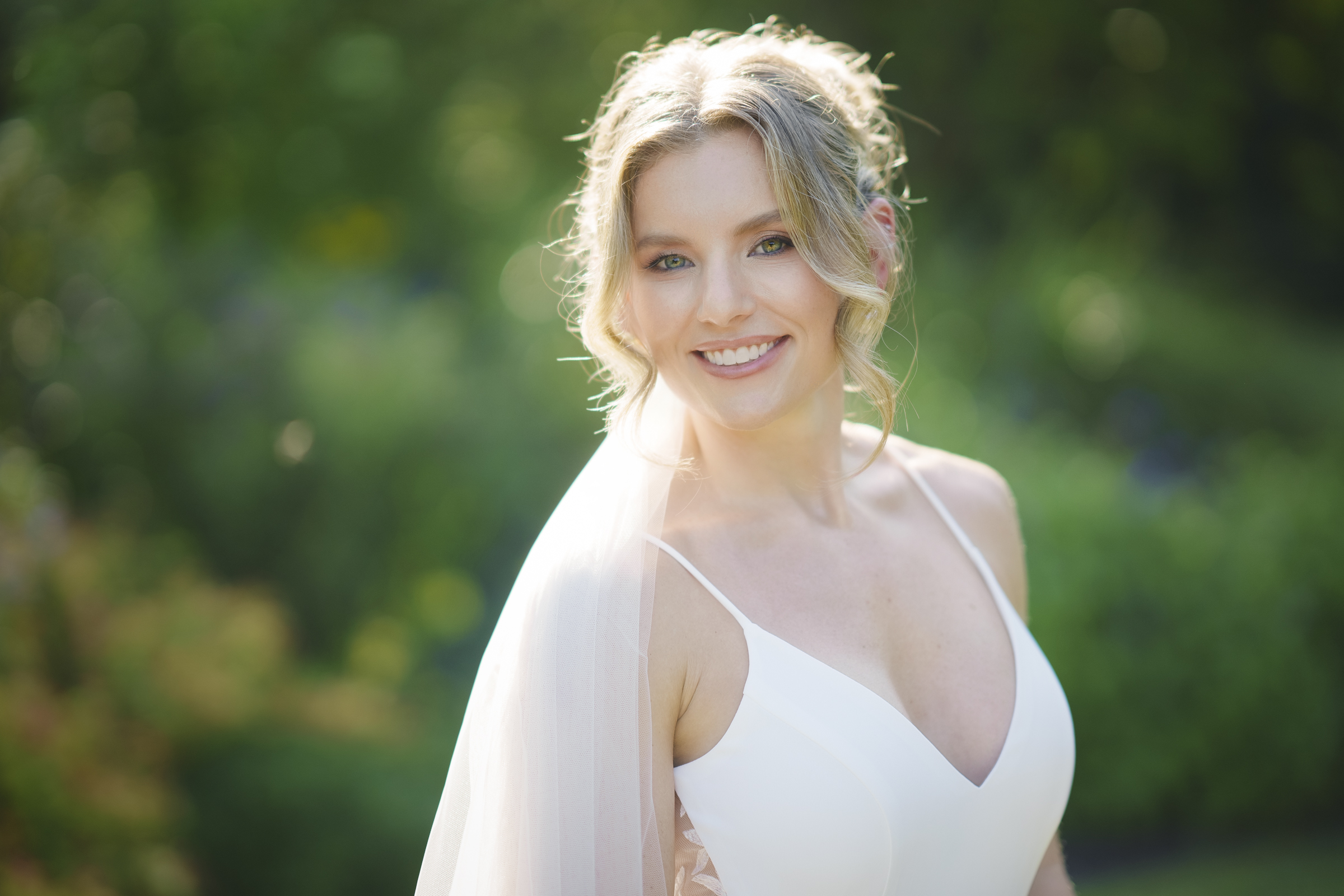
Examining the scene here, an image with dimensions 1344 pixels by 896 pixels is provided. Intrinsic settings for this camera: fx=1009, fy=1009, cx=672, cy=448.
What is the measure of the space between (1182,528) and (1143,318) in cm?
262

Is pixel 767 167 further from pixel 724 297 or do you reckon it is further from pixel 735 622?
pixel 735 622

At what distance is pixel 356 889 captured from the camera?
3.60m

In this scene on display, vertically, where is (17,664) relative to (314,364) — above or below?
below

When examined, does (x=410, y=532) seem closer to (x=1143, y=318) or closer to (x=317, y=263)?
(x=317, y=263)

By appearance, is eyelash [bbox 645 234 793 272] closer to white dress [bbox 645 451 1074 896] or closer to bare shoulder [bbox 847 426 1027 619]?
white dress [bbox 645 451 1074 896]

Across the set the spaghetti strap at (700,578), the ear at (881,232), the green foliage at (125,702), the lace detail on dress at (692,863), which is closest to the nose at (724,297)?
the ear at (881,232)

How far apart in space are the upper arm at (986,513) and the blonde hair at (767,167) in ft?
1.28

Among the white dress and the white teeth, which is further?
the white teeth

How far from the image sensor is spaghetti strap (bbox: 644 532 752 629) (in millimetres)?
1618

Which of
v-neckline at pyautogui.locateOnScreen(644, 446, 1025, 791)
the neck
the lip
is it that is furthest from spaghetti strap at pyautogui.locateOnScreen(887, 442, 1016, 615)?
the lip

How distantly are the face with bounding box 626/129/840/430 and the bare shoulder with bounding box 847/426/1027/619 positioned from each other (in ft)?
1.79

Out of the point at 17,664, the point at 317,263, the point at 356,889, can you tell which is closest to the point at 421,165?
the point at 317,263

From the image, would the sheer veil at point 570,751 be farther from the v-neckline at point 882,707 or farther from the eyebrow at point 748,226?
the eyebrow at point 748,226

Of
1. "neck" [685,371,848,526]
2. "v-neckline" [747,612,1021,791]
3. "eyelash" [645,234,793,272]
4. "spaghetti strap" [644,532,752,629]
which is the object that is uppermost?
"eyelash" [645,234,793,272]
